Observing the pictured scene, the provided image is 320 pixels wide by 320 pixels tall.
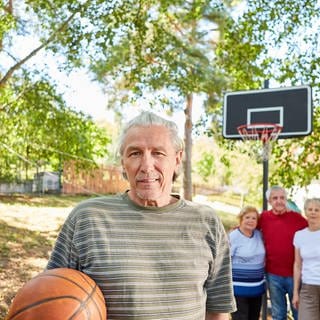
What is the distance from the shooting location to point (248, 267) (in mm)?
4086

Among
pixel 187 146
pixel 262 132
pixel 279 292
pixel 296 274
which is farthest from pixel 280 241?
pixel 187 146

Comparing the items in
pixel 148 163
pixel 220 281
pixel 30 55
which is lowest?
pixel 220 281

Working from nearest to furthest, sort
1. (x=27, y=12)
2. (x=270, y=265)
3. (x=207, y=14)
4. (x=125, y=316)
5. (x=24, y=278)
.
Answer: (x=125, y=316)
(x=270, y=265)
(x=24, y=278)
(x=27, y=12)
(x=207, y=14)

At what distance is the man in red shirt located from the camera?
4172 millimetres

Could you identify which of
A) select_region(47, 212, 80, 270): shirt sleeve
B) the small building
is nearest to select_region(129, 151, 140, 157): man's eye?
select_region(47, 212, 80, 270): shirt sleeve

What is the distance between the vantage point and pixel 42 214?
1346 cm

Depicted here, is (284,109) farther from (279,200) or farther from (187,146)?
(187,146)

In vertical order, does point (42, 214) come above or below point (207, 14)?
below

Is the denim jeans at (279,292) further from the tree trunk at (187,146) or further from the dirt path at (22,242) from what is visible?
the tree trunk at (187,146)

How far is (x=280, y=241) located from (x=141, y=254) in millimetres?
2924

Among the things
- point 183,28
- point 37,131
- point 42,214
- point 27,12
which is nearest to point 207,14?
point 183,28

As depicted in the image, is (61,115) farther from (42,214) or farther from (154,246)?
(154,246)

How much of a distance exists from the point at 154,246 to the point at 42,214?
1253cm

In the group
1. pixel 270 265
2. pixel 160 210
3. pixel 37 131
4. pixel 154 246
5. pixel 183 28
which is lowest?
pixel 270 265
